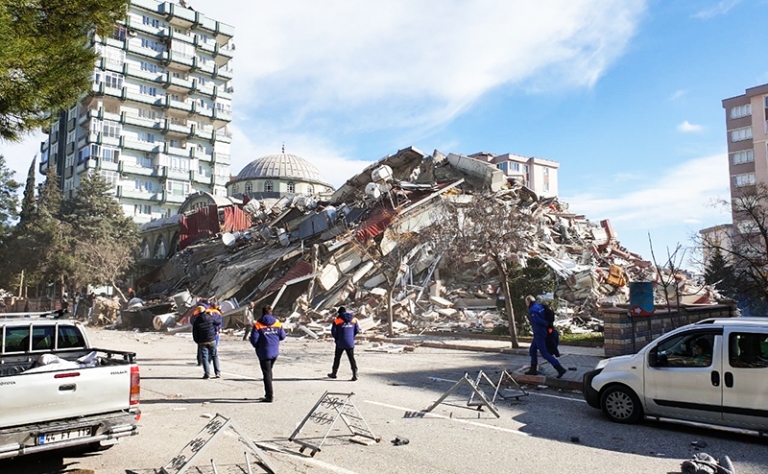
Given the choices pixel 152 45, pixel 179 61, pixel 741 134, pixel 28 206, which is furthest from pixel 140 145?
pixel 741 134

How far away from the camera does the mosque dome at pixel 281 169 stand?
65.7 metres

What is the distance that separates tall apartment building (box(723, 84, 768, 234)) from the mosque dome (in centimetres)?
4503

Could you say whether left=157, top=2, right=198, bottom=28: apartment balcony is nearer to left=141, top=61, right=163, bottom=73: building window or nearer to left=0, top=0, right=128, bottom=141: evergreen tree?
left=141, top=61, right=163, bottom=73: building window

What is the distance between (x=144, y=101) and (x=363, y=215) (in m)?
52.7

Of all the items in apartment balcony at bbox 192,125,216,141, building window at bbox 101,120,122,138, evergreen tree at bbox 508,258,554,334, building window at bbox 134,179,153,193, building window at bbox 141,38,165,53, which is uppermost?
building window at bbox 141,38,165,53

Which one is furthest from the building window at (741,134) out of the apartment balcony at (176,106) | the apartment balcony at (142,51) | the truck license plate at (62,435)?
the apartment balcony at (142,51)

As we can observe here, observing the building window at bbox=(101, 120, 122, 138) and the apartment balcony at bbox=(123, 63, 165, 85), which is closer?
the building window at bbox=(101, 120, 122, 138)

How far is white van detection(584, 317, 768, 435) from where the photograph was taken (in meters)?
6.48

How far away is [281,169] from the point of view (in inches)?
2608

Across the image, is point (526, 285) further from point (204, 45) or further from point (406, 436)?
point (204, 45)

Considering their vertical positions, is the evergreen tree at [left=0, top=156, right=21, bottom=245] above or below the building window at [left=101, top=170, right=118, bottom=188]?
below

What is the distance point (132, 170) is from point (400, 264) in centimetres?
5631

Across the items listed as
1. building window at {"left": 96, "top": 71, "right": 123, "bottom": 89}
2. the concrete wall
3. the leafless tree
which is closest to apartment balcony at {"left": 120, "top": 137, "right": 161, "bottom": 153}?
building window at {"left": 96, "top": 71, "right": 123, "bottom": 89}

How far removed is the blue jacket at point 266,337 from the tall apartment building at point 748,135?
52872 mm
